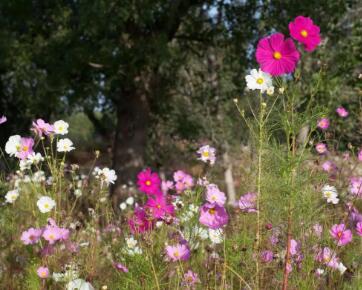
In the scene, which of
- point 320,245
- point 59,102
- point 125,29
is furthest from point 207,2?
point 320,245

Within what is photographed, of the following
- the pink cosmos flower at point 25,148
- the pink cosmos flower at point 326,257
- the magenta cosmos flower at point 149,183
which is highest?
the pink cosmos flower at point 25,148

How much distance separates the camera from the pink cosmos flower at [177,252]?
2.50 m

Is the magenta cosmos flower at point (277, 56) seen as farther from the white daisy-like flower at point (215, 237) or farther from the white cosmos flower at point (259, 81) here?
the white daisy-like flower at point (215, 237)

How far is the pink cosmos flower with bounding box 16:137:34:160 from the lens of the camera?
2.88m

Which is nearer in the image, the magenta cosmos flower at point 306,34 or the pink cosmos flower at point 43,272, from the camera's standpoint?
the magenta cosmos flower at point 306,34

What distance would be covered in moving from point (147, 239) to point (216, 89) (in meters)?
10.3

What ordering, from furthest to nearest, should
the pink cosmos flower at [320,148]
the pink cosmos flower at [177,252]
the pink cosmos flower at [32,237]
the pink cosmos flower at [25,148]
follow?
the pink cosmos flower at [320,148] < the pink cosmos flower at [25,148] < the pink cosmos flower at [32,237] < the pink cosmos flower at [177,252]

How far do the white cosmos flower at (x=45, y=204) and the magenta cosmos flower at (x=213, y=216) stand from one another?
0.76 metres

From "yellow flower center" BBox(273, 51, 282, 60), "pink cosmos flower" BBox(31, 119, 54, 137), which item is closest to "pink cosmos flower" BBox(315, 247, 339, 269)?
"yellow flower center" BBox(273, 51, 282, 60)

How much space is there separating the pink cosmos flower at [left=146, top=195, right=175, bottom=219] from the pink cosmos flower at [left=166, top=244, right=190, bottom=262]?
160 mm

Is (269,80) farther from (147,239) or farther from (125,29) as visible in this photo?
(125,29)

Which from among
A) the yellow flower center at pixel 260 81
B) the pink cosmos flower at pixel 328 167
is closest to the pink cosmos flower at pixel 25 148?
the yellow flower center at pixel 260 81

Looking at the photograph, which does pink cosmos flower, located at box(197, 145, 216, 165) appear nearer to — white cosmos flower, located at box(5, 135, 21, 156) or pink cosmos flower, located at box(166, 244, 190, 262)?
pink cosmos flower, located at box(166, 244, 190, 262)

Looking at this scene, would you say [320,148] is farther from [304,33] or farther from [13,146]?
[13,146]
